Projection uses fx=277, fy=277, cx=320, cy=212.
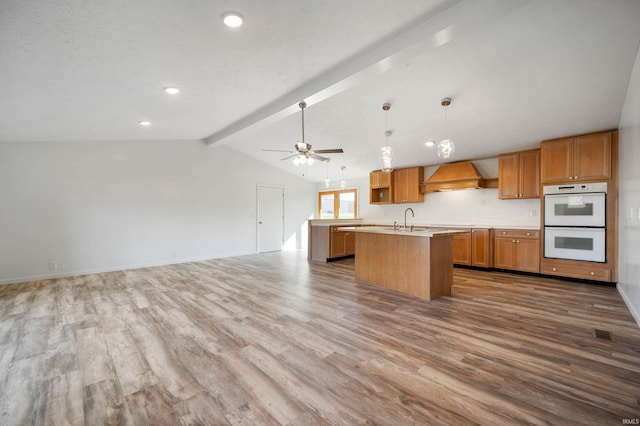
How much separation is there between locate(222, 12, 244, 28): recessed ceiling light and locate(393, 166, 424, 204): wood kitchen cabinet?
5.45 m

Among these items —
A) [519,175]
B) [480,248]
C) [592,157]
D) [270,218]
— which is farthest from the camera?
[270,218]

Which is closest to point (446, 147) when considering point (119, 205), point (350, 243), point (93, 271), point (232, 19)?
point (232, 19)

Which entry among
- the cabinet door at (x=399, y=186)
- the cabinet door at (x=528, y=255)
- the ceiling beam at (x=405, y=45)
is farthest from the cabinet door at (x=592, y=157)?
the ceiling beam at (x=405, y=45)

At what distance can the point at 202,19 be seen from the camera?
225 centimetres

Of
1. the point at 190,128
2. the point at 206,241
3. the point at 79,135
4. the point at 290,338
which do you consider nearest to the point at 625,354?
the point at 290,338

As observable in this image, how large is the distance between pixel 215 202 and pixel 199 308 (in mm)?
4192

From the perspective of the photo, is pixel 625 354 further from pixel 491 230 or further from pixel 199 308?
pixel 199 308

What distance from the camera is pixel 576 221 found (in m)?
4.62

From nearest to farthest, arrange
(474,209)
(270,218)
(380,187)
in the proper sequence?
(474,209)
(380,187)
(270,218)

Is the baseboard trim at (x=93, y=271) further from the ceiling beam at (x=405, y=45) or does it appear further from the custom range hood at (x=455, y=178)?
the custom range hood at (x=455, y=178)

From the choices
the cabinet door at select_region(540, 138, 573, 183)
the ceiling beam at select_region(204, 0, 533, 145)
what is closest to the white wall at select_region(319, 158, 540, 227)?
the cabinet door at select_region(540, 138, 573, 183)

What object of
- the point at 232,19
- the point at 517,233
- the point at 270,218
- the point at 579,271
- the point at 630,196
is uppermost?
the point at 232,19

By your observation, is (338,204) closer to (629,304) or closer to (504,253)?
(504,253)

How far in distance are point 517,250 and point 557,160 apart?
5.67 feet
